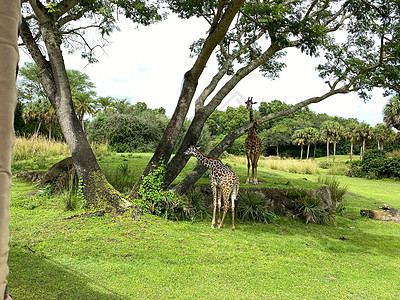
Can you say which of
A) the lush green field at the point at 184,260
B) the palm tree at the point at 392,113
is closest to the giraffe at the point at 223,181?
the lush green field at the point at 184,260

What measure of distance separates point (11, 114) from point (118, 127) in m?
22.9

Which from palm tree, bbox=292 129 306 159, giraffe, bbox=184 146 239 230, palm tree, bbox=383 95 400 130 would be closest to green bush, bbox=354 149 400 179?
palm tree, bbox=292 129 306 159

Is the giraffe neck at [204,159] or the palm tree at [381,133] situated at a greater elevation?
the palm tree at [381,133]

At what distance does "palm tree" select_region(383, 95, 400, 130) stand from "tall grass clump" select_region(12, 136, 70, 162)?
39.3 m

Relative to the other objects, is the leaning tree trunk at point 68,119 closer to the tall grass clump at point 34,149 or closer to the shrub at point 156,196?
the shrub at point 156,196

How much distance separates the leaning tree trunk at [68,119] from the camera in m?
6.77

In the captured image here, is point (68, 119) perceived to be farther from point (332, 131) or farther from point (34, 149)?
point (332, 131)

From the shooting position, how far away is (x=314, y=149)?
46.8m

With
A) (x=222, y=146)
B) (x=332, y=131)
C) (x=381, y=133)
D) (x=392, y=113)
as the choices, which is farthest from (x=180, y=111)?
(x=392, y=113)

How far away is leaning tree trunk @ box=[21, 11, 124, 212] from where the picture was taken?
6770 millimetres

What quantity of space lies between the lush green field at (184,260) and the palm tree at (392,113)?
1453 inches

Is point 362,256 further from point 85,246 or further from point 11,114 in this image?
point 11,114

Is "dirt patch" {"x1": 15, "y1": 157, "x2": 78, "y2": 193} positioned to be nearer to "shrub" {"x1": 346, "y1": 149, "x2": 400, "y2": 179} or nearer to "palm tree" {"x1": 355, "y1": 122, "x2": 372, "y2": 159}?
"shrub" {"x1": 346, "y1": 149, "x2": 400, "y2": 179}

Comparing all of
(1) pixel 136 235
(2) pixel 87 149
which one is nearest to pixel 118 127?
(2) pixel 87 149
